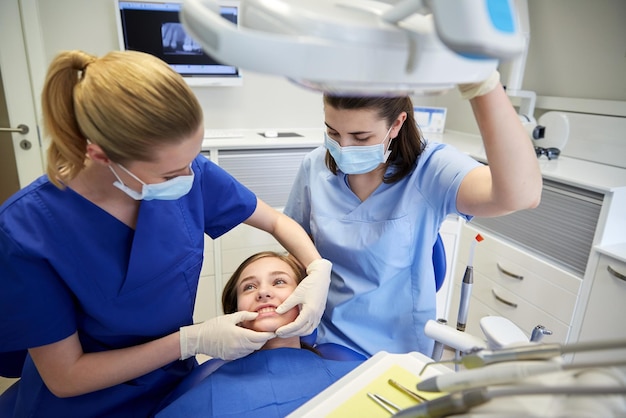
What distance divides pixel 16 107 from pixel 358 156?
2.00 metres

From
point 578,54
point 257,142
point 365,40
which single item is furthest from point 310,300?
point 578,54

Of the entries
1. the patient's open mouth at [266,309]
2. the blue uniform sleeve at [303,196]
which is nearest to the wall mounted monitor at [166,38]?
the blue uniform sleeve at [303,196]

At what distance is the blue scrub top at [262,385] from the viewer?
93cm

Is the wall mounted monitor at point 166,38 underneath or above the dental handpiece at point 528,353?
above

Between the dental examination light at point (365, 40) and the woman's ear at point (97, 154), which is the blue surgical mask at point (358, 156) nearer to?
the woman's ear at point (97, 154)

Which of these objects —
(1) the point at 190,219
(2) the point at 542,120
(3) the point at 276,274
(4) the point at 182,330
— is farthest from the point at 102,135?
(2) the point at 542,120

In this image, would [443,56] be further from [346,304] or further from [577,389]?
[346,304]

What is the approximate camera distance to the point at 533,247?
6.39 ft

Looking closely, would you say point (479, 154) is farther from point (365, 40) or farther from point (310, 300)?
point (365, 40)

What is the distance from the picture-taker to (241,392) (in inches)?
38.9

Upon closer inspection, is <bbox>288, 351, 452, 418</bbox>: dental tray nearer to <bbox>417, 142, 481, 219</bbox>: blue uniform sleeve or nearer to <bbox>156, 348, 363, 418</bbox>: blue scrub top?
<bbox>156, 348, 363, 418</bbox>: blue scrub top

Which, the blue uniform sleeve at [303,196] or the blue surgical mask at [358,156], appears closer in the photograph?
the blue surgical mask at [358,156]

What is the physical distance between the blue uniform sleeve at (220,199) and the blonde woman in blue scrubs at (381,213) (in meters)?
0.22

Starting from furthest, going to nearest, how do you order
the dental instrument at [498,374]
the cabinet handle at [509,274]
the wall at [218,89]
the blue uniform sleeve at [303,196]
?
Result: 1. the wall at [218,89]
2. the cabinet handle at [509,274]
3. the blue uniform sleeve at [303,196]
4. the dental instrument at [498,374]
